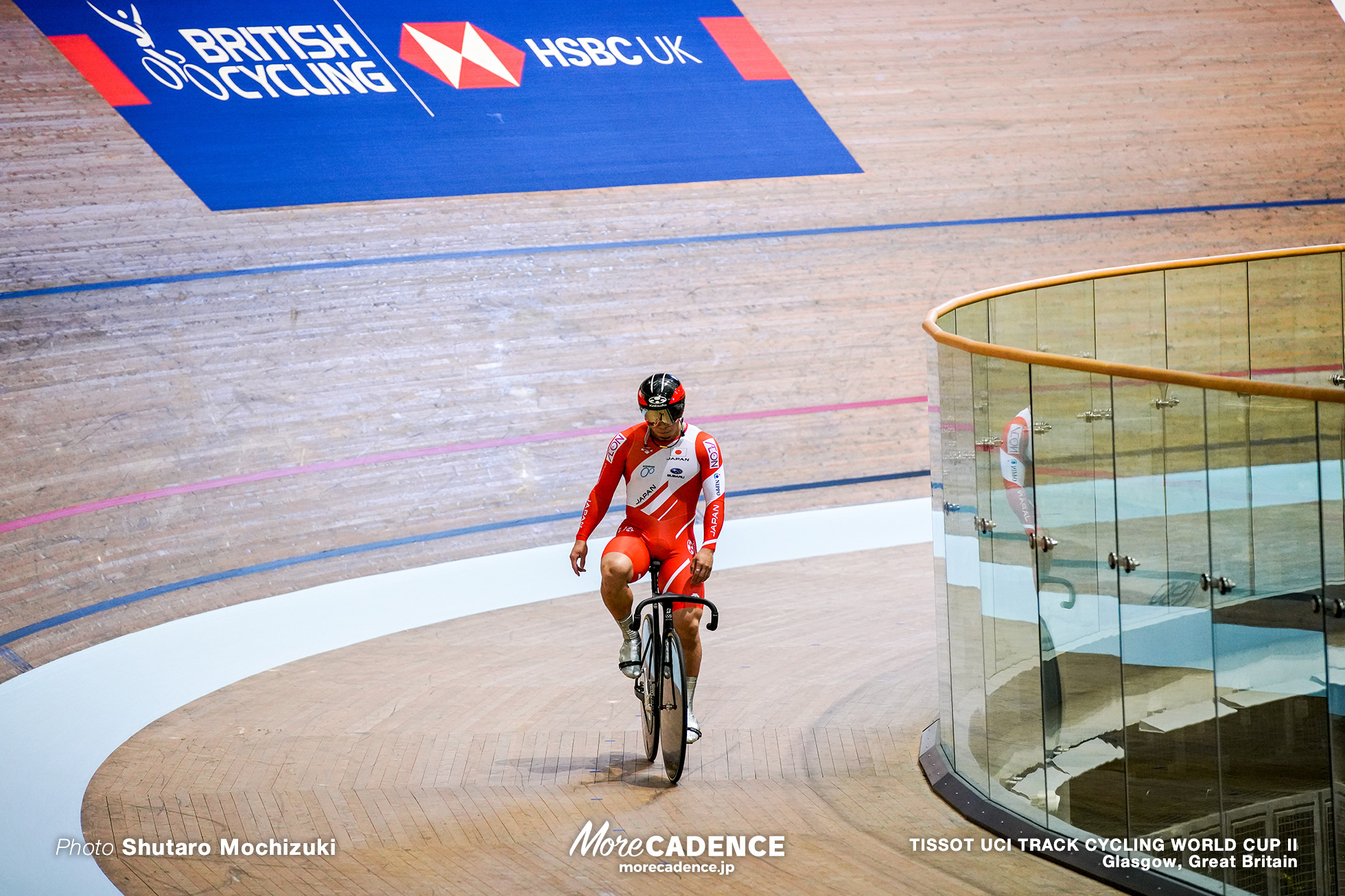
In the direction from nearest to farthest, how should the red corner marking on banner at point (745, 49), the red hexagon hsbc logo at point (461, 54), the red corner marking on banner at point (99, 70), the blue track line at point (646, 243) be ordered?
the blue track line at point (646, 243), the red corner marking on banner at point (99, 70), the red hexagon hsbc logo at point (461, 54), the red corner marking on banner at point (745, 49)

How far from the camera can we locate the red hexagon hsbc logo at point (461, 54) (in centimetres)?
762

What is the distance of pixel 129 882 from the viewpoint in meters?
3.26

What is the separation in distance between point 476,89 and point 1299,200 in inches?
241

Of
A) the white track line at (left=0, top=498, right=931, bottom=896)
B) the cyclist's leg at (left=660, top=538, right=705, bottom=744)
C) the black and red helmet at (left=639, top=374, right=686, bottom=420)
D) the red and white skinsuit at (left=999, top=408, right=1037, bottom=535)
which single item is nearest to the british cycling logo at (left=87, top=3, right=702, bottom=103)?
the white track line at (left=0, top=498, right=931, bottom=896)

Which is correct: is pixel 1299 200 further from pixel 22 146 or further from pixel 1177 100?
pixel 22 146

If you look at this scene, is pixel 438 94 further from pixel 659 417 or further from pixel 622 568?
pixel 622 568

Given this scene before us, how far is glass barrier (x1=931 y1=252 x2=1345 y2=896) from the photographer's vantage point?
2771 mm

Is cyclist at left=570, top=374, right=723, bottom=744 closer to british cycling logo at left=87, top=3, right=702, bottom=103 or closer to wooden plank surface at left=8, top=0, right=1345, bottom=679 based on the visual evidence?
wooden plank surface at left=8, top=0, right=1345, bottom=679

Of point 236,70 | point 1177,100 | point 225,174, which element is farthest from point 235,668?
point 1177,100

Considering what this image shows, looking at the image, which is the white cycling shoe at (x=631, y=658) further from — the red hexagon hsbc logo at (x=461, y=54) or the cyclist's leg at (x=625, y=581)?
the red hexagon hsbc logo at (x=461, y=54)

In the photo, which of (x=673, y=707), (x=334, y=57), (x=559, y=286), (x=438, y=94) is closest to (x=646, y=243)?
(x=559, y=286)

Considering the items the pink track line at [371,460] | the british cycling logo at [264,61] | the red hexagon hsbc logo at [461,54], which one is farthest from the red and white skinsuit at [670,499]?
the red hexagon hsbc logo at [461,54]

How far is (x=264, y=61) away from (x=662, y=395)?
14.9 feet

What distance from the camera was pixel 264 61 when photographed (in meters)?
7.23
